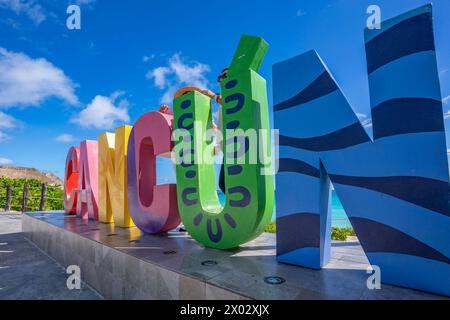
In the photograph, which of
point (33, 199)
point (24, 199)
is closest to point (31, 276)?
point (24, 199)

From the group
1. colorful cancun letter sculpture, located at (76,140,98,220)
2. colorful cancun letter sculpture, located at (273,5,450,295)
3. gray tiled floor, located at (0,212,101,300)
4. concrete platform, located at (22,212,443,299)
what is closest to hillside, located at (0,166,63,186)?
colorful cancun letter sculpture, located at (76,140,98,220)

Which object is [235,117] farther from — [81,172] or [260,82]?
[81,172]

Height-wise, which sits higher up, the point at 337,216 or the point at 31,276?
the point at 31,276

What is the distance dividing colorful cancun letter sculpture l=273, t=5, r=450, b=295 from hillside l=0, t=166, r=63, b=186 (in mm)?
38548

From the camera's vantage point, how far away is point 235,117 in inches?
153

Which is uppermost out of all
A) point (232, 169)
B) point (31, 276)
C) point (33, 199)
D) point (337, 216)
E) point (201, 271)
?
point (232, 169)

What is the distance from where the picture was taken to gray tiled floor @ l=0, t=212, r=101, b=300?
13.9 feet

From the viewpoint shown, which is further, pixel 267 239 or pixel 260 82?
pixel 267 239

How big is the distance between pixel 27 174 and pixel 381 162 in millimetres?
42288

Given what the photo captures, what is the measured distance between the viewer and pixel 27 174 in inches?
1332

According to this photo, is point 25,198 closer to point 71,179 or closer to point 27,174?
point 71,179

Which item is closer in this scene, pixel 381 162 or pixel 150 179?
pixel 381 162
